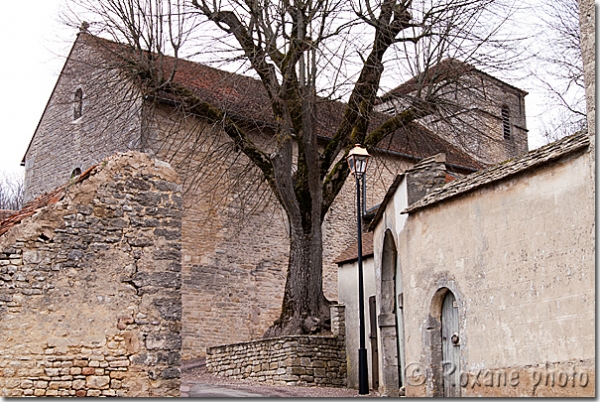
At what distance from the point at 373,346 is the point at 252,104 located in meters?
6.95

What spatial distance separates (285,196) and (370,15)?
4.56m

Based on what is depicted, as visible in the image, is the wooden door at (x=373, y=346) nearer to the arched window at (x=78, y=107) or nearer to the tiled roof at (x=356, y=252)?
the tiled roof at (x=356, y=252)

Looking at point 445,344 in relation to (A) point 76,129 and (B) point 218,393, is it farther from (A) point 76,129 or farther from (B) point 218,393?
(A) point 76,129

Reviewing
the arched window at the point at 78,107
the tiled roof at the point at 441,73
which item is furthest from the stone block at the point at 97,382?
the arched window at the point at 78,107

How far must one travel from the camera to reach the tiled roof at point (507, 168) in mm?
8414

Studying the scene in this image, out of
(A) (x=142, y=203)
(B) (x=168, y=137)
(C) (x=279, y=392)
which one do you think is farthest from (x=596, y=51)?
(B) (x=168, y=137)

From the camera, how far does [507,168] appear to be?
9.55 m

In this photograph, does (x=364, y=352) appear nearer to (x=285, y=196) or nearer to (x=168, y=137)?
(x=285, y=196)

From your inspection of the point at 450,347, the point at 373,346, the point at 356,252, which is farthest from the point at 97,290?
the point at 356,252

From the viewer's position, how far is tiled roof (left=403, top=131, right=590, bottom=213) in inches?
331

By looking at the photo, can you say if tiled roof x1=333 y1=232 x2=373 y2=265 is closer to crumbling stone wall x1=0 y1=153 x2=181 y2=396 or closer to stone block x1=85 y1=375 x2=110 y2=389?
crumbling stone wall x1=0 y1=153 x2=181 y2=396

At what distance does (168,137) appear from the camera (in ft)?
61.7

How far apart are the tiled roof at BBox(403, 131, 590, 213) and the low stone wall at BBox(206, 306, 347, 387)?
5.16 meters

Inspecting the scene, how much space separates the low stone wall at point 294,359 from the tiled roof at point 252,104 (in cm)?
506
